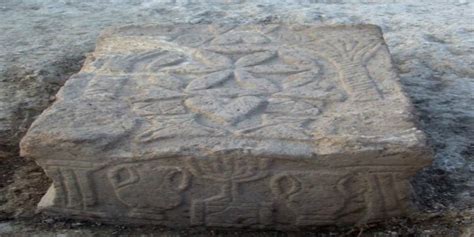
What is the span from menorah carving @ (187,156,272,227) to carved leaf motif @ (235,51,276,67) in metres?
0.70

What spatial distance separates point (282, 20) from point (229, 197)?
209 cm

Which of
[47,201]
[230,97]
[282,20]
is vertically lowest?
[282,20]

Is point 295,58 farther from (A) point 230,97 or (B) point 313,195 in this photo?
(B) point 313,195

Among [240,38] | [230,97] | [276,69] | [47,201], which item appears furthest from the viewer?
[240,38]

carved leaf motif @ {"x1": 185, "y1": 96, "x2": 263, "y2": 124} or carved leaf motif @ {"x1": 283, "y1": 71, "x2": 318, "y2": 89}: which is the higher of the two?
carved leaf motif @ {"x1": 185, "y1": 96, "x2": 263, "y2": 124}

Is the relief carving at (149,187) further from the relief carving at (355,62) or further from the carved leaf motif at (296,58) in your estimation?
the carved leaf motif at (296,58)

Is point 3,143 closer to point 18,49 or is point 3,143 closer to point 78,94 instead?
point 78,94

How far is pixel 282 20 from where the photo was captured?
398cm

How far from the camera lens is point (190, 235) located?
2.14m

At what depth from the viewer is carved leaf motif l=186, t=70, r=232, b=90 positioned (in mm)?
2387

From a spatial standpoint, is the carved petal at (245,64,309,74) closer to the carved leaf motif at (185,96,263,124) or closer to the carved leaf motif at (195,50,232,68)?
the carved leaf motif at (195,50,232,68)

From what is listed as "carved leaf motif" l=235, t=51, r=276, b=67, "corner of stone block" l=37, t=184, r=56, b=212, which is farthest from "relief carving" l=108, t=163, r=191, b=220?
"carved leaf motif" l=235, t=51, r=276, b=67

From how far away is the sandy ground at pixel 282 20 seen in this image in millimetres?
2199

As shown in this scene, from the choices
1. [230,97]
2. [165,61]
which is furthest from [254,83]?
[165,61]
